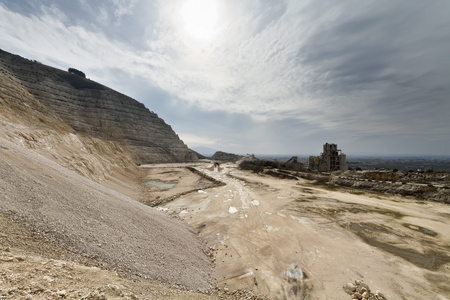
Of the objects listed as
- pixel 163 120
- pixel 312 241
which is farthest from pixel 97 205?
pixel 163 120

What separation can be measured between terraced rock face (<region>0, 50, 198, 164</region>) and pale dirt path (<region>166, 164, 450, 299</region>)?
47694mm

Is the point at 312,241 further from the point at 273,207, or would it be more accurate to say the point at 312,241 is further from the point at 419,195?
the point at 419,195

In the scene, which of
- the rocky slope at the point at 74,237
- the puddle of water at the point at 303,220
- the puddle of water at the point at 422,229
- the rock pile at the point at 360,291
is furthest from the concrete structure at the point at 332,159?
the rocky slope at the point at 74,237

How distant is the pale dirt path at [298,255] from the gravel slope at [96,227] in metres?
2.13

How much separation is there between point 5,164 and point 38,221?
435 centimetres

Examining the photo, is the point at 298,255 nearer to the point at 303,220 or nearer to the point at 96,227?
the point at 303,220

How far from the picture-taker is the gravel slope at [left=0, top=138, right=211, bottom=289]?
210 inches

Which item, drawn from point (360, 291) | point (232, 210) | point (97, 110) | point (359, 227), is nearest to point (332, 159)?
point (359, 227)

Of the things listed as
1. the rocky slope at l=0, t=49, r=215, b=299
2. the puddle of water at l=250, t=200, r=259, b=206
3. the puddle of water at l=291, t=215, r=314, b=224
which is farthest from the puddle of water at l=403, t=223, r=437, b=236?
the rocky slope at l=0, t=49, r=215, b=299

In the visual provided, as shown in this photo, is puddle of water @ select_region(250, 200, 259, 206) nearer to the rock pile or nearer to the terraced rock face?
the rock pile

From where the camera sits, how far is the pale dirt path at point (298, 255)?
7137 millimetres

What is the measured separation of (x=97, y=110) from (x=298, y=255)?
2662 inches

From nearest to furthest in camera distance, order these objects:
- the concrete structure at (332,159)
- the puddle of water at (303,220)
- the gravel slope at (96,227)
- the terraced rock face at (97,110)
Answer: the gravel slope at (96,227), the puddle of water at (303,220), the terraced rock face at (97,110), the concrete structure at (332,159)

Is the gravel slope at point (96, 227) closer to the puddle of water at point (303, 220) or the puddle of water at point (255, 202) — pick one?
the puddle of water at point (303, 220)
